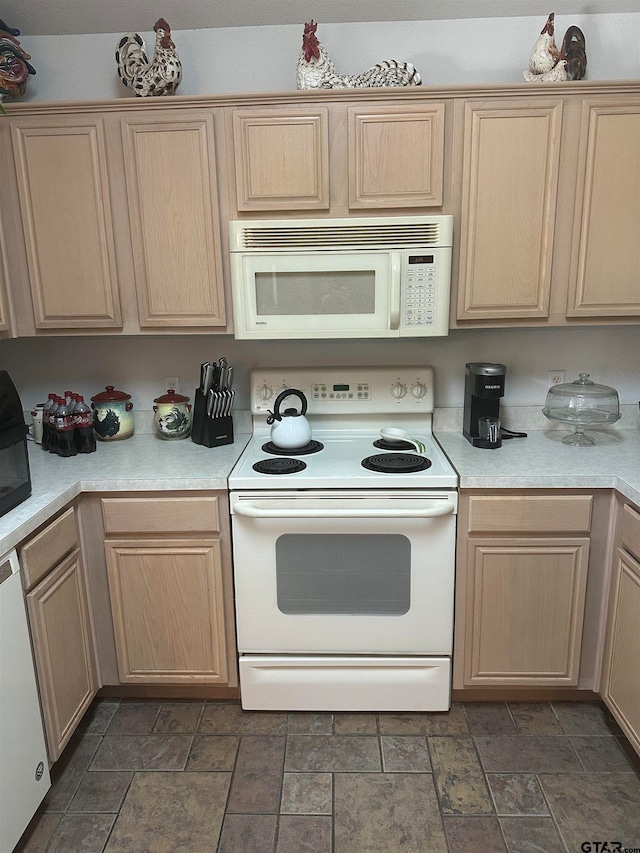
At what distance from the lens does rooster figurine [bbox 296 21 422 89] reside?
6.43 feet

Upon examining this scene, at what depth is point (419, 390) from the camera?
7.59 ft

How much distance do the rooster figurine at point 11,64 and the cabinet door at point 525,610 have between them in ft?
7.51

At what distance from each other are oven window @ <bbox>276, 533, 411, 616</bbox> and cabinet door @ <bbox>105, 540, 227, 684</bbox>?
0.24m

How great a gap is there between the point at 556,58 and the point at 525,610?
1.90 meters

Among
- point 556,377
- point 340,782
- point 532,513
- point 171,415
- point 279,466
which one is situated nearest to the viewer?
point 340,782

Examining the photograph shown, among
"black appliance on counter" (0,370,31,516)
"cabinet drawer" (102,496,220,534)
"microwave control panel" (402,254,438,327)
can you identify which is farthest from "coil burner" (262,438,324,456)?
"black appliance on counter" (0,370,31,516)

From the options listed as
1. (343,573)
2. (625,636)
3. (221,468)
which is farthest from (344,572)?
(625,636)

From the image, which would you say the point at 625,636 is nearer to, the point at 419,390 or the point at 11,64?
the point at 419,390

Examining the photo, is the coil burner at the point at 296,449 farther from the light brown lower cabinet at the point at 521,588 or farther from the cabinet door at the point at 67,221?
the cabinet door at the point at 67,221

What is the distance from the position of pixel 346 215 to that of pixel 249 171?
1.20ft

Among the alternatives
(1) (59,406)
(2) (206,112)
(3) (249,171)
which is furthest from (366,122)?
(1) (59,406)

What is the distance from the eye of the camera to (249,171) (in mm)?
1959

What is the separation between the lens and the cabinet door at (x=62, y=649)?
1.62 meters

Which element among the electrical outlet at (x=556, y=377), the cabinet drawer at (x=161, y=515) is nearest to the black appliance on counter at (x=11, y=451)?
the cabinet drawer at (x=161, y=515)
